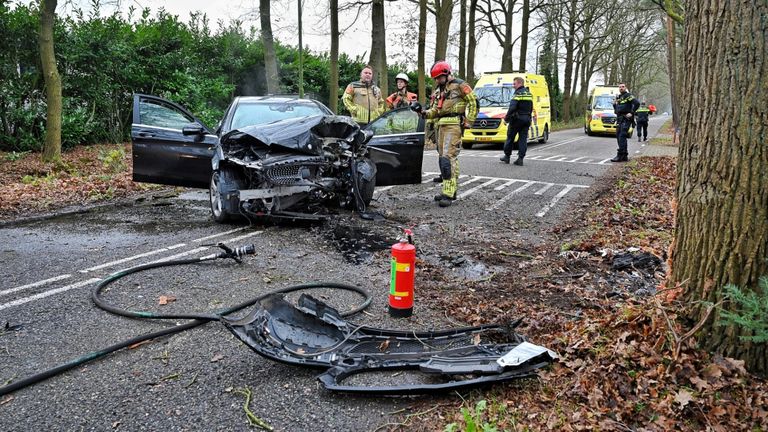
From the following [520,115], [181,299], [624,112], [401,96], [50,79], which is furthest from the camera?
[624,112]

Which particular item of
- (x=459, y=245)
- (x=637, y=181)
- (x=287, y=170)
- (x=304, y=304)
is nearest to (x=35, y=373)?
(x=304, y=304)

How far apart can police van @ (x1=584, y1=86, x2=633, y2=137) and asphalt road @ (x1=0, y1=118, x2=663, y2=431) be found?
757 inches

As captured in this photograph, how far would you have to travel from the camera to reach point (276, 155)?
6164 millimetres

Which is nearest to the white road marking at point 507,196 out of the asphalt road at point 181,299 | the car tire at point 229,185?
the asphalt road at point 181,299

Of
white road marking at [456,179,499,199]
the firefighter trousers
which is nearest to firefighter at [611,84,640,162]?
white road marking at [456,179,499,199]

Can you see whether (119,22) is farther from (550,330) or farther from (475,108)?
(550,330)

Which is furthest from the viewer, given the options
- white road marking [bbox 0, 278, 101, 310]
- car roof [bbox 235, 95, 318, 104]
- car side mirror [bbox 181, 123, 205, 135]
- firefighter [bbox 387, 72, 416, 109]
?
firefighter [bbox 387, 72, 416, 109]

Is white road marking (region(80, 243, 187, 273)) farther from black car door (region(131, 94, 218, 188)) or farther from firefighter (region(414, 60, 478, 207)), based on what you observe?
firefighter (region(414, 60, 478, 207))

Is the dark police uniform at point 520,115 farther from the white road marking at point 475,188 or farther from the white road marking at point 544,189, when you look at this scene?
the white road marking at point 475,188

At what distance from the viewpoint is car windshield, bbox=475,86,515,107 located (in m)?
18.2

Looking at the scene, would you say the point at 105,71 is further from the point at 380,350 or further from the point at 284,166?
the point at 380,350

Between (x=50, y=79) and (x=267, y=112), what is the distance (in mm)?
5988

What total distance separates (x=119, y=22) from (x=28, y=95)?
10.6 ft

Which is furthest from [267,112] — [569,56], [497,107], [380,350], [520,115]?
[569,56]
